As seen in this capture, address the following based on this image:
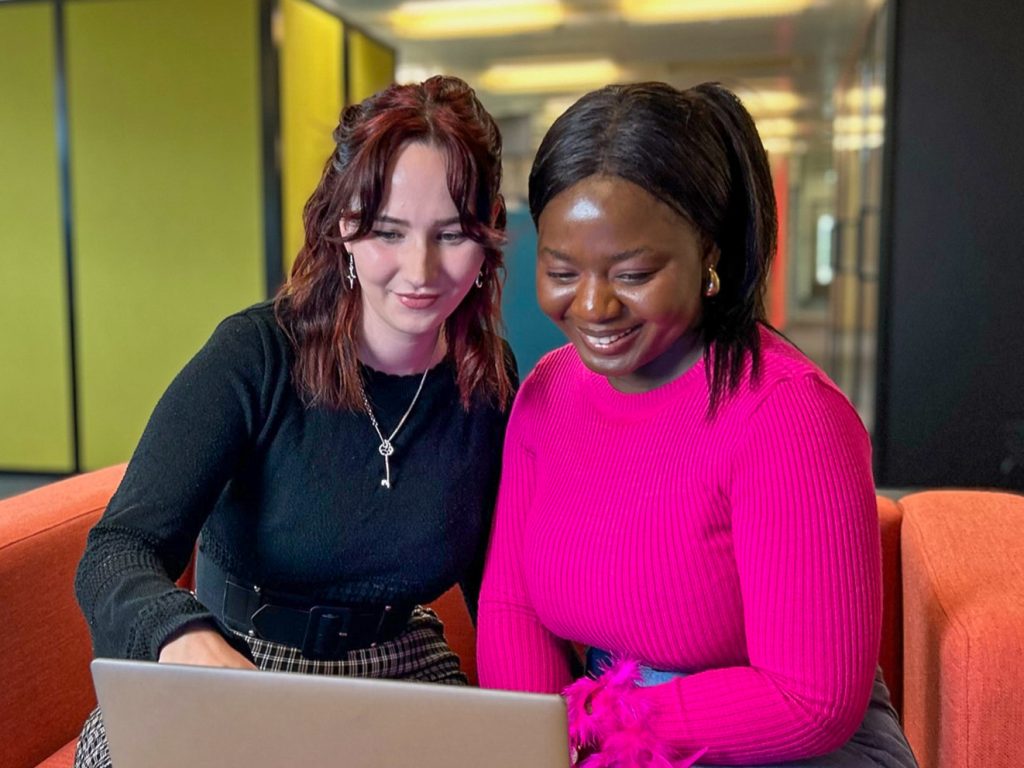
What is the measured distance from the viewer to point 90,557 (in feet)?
3.66

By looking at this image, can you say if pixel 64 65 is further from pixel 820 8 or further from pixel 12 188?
pixel 820 8

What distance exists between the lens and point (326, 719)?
28.9 inches

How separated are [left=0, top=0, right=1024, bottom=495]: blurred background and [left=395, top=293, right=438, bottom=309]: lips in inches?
93.5

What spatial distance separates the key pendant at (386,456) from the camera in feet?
4.27

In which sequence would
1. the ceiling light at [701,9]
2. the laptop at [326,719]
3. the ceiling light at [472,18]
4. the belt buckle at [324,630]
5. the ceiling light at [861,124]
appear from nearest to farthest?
1. the laptop at [326,719]
2. the belt buckle at [324,630]
3. the ceiling light at [861,124]
4. the ceiling light at [701,9]
5. the ceiling light at [472,18]

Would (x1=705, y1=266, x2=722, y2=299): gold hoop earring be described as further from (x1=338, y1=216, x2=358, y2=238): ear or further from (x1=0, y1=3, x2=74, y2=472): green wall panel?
(x1=0, y1=3, x2=74, y2=472): green wall panel

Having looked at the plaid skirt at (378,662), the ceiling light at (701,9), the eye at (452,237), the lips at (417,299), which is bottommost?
the plaid skirt at (378,662)

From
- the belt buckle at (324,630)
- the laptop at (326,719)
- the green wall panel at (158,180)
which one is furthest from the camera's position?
the green wall panel at (158,180)

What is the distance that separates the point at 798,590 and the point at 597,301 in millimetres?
328

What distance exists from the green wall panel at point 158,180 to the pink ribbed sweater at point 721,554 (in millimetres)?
4179

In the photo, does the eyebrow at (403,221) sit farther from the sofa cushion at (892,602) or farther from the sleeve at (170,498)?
the sofa cushion at (892,602)

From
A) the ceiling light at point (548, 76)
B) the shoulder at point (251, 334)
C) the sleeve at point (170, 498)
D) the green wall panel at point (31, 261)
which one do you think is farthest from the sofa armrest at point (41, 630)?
the ceiling light at point (548, 76)

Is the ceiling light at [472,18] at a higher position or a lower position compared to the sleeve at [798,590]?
higher

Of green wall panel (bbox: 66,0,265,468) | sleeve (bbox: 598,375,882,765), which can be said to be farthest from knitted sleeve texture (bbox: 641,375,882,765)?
green wall panel (bbox: 66,0,265,468)
